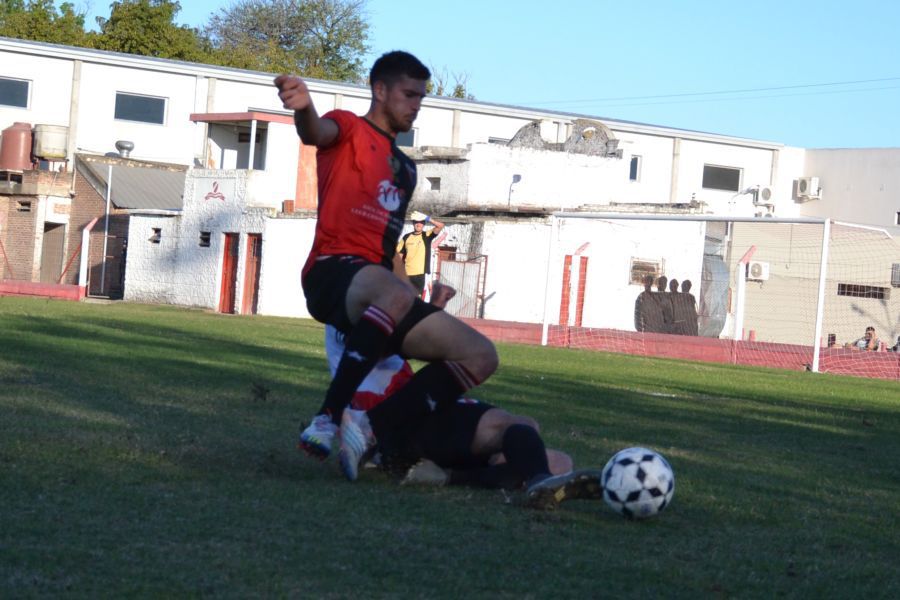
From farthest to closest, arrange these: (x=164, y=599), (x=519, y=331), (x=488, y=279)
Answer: (x=488, y=279), (x=519, y=331), (x=164, y=599)

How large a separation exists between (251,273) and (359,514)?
3305 centimetres

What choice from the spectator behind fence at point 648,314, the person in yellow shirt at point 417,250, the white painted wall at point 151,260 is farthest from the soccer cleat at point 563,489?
the white painted wall at point 151,260

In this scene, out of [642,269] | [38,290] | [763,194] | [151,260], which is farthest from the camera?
[763,194]

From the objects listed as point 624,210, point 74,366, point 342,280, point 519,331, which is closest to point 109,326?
point 74,366

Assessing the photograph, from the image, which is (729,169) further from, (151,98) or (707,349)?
(707,349)

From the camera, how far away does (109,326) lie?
18.2m

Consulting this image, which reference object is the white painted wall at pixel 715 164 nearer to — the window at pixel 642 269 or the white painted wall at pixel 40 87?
the window at pixel 642 269

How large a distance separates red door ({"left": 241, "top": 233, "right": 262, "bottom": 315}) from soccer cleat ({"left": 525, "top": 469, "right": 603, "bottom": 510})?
3225cm

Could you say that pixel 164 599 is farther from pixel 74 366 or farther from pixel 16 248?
pixel 16 248

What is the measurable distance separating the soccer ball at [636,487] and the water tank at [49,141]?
44218 mm

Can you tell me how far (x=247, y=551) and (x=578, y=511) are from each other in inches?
67.2

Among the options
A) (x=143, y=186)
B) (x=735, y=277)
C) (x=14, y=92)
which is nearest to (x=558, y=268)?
(x=735, y=277)

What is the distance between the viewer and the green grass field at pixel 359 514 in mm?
3703

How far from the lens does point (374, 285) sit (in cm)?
538
